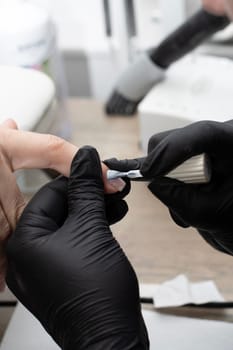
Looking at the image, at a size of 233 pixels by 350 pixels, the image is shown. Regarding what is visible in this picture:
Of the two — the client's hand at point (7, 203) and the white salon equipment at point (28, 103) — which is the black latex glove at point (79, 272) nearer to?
the client's hand at point (7, 203)

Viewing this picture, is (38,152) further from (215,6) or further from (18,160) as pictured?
(215,6)

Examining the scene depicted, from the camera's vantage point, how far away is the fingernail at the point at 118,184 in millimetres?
605

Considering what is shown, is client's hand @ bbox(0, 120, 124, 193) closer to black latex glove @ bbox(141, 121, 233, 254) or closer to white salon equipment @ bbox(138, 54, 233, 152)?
black latex glove @ bbox(141, 121, 233, 254)

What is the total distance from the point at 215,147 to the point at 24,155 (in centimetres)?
22

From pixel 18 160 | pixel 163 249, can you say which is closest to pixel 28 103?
pixel 18 160

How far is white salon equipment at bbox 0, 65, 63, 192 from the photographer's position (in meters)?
0.79

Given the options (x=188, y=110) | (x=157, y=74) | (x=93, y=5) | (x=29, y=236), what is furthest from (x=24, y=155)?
(x=93, y=5)

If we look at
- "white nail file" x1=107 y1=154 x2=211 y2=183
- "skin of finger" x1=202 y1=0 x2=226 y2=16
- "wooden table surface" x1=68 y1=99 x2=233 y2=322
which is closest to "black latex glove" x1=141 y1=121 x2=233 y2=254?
"white nail file" x1=107 y1=154 x2=211 y2=183

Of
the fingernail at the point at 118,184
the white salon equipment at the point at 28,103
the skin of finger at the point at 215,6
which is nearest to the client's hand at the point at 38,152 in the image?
the fingernail at the point at 118,184

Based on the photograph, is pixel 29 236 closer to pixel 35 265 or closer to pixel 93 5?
pixel 35 265

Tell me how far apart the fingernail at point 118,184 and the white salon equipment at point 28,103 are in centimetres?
22

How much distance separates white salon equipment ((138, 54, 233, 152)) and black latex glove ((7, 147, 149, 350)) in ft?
1.15

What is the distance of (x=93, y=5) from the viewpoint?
122 centimetres

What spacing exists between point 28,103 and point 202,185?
0.33 meters
